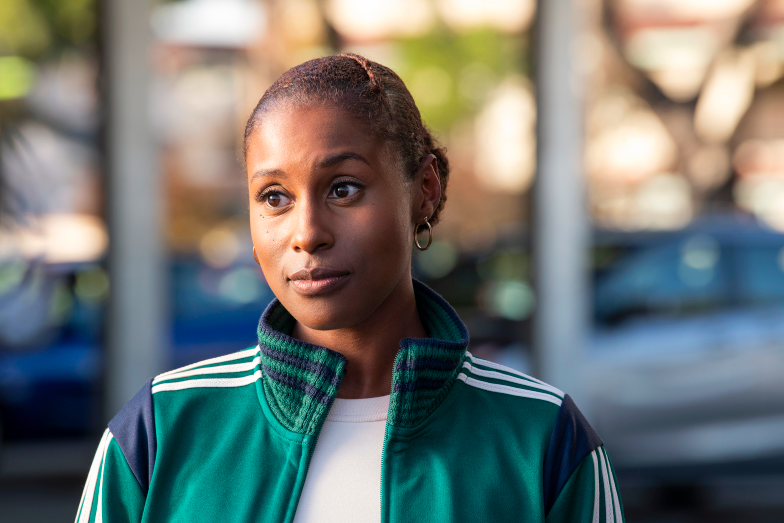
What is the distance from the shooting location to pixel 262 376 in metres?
1.34

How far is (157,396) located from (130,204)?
3266 millimetres

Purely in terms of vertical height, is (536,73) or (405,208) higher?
(536,73)

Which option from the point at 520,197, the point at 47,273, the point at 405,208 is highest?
the point at 520,197

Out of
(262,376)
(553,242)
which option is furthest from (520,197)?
(262,376)

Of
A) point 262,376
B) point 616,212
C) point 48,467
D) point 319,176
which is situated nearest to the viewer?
point 319,176

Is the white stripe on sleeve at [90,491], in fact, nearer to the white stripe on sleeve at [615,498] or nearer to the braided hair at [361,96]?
the braided hair at [361,96]

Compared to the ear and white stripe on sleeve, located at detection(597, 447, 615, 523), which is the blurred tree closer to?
the ear

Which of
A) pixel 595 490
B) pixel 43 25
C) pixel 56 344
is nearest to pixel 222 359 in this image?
pixel 595 490

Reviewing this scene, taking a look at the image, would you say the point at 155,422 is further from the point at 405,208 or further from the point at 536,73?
the point at 536,73

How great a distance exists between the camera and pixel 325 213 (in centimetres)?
122

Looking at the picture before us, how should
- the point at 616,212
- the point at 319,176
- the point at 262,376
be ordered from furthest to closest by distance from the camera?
the point at 616,212
the point at 262,376
the point at 319,176

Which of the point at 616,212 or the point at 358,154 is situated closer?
the point at 358,154

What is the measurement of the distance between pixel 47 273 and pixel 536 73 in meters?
3.15

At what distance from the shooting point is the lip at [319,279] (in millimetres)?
1220
